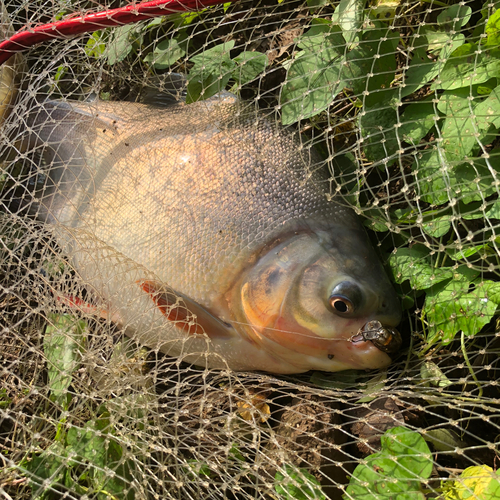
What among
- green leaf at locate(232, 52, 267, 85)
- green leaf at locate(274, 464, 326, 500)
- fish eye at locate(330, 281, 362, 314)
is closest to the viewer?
green leaf at locate(274, 464, 326, 500)

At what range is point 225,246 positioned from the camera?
1.96 m

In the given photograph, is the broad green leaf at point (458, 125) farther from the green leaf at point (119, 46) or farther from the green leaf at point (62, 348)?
the green leaf at point (62, 348)

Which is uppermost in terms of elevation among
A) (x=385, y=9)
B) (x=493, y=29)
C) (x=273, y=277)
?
(x=385, y=9)

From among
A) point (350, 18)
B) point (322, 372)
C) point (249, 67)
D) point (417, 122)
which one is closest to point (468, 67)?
point (417, 122)

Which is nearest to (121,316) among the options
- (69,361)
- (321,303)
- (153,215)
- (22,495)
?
(69,361)

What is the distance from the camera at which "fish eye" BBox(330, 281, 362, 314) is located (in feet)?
5.92

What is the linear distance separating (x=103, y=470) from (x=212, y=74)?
5.44 feet

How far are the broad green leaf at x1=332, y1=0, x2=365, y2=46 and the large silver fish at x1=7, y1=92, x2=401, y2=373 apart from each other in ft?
1.54

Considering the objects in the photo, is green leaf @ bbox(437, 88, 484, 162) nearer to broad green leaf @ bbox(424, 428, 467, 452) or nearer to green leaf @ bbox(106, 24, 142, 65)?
broad green leaf @ bbox(424, 428, 467, 452)

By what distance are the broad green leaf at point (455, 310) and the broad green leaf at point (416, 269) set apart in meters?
0.05

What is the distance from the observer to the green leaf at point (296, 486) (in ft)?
5.22

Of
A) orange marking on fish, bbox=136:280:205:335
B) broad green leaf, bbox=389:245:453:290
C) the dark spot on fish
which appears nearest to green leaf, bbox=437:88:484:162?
broad green leaf, bbox=389:245:453:290

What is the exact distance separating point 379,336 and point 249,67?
1.30 m

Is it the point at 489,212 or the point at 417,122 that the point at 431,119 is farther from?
the point at 489,212
